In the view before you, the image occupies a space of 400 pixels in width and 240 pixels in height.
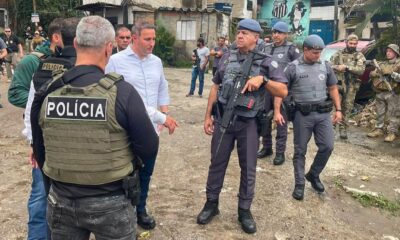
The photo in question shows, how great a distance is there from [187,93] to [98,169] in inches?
406

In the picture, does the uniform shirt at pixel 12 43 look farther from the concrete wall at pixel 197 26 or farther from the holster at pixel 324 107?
the concrete wall at pixel 197 26

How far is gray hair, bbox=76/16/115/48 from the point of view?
6.46ft

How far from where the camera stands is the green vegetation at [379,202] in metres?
4.46

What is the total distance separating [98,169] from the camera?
196cm

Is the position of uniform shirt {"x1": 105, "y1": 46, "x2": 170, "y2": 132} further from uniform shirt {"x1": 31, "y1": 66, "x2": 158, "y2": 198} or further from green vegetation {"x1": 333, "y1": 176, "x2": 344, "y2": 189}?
green vegetation {"x1": 333, "y1": 176, "x2": 344, "y2": 189}

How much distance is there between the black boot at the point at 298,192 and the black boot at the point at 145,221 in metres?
1.82

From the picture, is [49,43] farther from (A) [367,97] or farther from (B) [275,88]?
(A) [367,97]

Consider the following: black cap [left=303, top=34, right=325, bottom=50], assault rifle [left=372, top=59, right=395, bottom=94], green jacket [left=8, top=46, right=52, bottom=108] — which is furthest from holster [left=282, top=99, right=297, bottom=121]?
assault rifle [left=372, top=59, right=395, bottom=94]

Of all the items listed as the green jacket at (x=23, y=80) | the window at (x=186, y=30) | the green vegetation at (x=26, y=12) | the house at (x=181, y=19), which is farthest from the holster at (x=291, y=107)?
the green vegetation at (x=26, y=12)

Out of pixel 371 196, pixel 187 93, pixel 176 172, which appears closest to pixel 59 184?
pixel 176 172

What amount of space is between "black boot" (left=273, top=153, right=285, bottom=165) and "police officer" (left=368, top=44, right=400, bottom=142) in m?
2.85

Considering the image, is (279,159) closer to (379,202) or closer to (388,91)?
(379,202)

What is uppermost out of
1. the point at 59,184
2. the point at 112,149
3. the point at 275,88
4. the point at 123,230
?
the point at 275,88

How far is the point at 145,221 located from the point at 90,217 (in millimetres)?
1668
